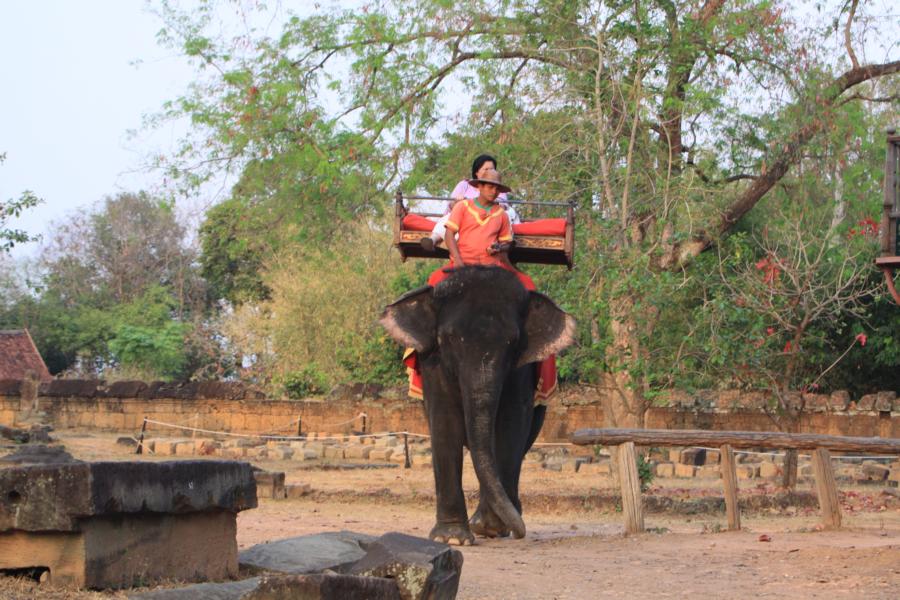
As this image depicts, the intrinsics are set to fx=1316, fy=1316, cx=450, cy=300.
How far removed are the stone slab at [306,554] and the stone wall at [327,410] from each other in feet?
53.1

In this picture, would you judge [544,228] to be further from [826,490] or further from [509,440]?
[826,490]

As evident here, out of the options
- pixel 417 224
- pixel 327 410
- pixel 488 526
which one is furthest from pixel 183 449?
pixel 488 526

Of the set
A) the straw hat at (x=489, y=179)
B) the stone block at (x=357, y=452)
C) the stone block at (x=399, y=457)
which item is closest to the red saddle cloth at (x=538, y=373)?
the straw hat at (x=489, y=179)

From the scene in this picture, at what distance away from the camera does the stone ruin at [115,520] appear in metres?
5.62

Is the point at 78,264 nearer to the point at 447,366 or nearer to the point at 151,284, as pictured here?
the point at 151,284

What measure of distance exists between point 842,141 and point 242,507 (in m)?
13.9

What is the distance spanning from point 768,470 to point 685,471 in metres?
1.21

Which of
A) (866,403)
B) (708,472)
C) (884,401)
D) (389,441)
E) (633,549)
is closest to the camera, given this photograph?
(633,549)

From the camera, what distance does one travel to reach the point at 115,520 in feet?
19.1

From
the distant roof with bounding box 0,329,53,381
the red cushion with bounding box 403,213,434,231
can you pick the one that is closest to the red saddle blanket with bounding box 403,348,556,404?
the red cushion with bounding box 403,213,434,231

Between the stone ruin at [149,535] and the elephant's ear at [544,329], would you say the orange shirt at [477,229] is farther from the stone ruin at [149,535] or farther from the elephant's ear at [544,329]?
the stone ruin at [149,535]

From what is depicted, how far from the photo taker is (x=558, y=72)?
18000mm

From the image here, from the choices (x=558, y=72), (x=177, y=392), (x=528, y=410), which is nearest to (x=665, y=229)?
(x=558, y=72)

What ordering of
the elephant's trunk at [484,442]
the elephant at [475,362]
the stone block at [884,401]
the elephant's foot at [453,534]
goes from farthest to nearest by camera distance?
1. the stone block at [884,401]
2. the elephant's foot at [453,534]
3. the elephant at [475,362]
4. the elephant's trunk at [484,442]
